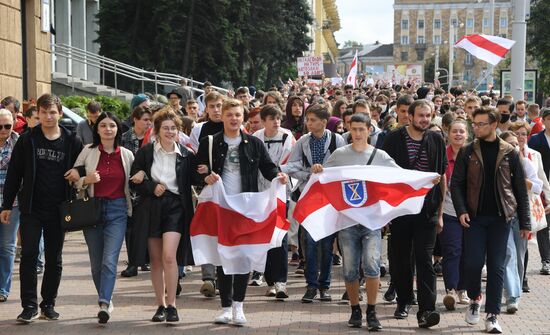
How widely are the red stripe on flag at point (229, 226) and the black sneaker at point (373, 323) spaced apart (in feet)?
3.72

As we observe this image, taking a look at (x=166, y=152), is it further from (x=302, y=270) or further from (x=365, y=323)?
(x=302, y=270)

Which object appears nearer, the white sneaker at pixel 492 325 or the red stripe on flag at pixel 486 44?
the white sneaker at pixel 492 325

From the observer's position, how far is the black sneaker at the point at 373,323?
930cm

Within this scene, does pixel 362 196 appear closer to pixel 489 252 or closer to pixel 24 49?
pixel 489 252

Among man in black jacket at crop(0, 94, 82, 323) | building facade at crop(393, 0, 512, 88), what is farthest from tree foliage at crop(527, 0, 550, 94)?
building facade at crop(393, 0, 512, 88)

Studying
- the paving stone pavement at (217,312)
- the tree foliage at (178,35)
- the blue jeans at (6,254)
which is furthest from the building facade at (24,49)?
the tree foliage at (178,35)

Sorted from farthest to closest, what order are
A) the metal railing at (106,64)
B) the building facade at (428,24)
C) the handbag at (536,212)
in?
the building facade at (428,24)
the metal railing at (106,64)
the handbag at (536,212)

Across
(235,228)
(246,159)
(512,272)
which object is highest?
(246,159)

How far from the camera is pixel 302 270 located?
12844 millimetres

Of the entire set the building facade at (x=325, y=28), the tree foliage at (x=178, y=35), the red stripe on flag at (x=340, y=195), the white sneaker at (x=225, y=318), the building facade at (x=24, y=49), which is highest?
the building facade at (x=325, y=28)

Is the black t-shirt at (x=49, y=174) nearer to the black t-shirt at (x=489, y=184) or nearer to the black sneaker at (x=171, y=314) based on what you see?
the black sneaker at (x=171, y=314)

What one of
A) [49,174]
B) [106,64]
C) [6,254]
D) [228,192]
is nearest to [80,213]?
[49,174]

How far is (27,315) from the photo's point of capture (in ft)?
30.7

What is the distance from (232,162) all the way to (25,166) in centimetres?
176
